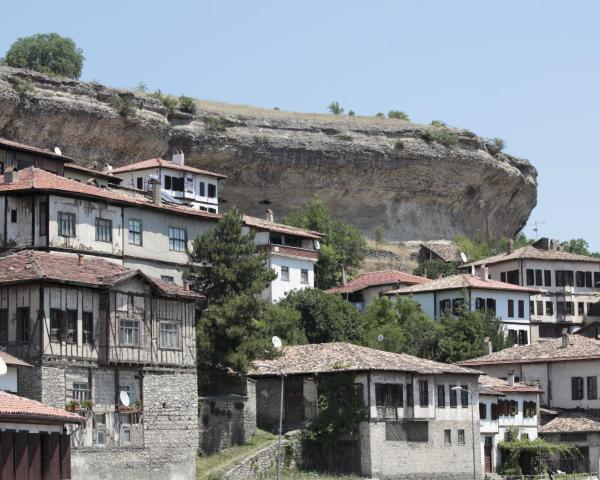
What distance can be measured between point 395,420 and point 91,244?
50.6ft

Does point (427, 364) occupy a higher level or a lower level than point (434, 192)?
lower

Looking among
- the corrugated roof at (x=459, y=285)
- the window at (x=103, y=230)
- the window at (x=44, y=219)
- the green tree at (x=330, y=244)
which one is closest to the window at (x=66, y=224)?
the window at (x=44, y=219)

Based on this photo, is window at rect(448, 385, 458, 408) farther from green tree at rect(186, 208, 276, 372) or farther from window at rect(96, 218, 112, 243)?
window at rect(96, 218, 112, 243)

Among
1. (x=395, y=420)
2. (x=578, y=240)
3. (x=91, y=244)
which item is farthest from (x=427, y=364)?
(x=578, y=240)

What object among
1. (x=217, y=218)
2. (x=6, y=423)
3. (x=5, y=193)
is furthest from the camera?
(x=217, y=218)

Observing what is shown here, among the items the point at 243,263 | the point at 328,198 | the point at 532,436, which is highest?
the point at 328,198

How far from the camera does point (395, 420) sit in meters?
63.4

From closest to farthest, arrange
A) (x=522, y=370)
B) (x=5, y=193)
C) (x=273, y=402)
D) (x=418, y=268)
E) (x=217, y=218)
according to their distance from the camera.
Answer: (x=5, y=193)
(x=273, y=402)
(x=217, y=218)
(x=522, y=370)
(x=418, y=268)

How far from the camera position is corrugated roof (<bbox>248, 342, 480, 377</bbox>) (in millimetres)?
63094

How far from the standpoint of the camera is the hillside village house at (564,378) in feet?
237

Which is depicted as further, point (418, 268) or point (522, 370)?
point (418, 268)

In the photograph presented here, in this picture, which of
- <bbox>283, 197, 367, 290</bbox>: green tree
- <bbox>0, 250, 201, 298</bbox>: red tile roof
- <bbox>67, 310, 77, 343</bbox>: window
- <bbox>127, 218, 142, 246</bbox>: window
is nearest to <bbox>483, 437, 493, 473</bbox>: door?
<bbox>127, 218, 142, 246</bbox>: window

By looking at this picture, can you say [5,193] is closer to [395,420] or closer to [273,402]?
[273,402]

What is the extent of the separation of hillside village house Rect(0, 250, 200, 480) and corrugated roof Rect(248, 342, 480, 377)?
8.37 meters
